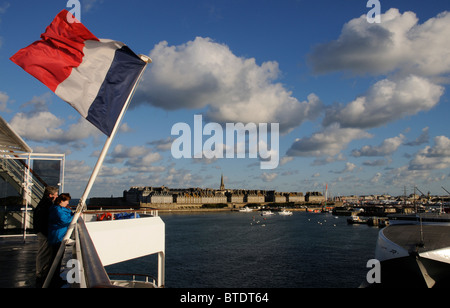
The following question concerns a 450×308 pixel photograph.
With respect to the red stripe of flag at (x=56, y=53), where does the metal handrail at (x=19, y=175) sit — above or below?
below

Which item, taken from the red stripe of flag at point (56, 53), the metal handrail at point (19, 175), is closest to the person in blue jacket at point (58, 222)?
the red stripe of flag at point (56, 53)

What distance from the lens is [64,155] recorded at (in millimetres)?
13938

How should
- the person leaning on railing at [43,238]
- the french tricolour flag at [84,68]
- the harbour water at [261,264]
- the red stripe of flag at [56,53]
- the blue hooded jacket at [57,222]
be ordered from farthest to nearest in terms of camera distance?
the harbour water at [261,264] < the french tricolour flag at [84,68] < the red stripe of flag at [56,53] < the person leaning on railing at [43,238] < the blue hooded jacket at [57,222]

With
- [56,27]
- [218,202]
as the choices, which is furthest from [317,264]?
[218,202]

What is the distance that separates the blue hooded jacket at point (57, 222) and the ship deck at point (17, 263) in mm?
905

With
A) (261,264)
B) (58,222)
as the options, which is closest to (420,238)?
(261,264)

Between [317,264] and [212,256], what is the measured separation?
11.1 m

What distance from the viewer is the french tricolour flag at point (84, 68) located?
227 inches

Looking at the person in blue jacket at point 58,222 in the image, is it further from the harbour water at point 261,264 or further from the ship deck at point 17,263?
the harbour water at point 261,264

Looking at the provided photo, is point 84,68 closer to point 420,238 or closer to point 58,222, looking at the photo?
point 58,222

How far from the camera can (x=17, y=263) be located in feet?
25.0

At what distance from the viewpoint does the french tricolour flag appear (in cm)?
576

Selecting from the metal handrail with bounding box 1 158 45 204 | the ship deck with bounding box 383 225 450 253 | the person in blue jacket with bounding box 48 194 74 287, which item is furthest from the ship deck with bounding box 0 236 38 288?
the ship deck with bounding box 383 225 450 253
